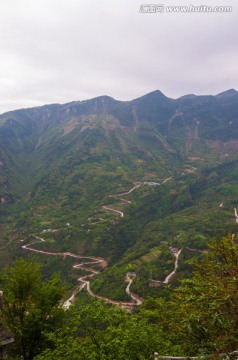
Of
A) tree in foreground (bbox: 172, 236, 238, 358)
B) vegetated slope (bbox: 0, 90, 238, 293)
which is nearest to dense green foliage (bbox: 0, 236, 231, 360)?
tree in foreground (bbox: 172, 236, 238, 358)

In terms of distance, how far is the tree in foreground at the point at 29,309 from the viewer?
1820 cm

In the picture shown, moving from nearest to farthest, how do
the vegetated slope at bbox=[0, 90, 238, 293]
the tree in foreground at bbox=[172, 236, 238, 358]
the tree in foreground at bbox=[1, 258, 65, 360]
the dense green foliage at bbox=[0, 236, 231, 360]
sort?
1. the tree in foreground at bbox=[172, 236, 238, 358]
2. the dense green foliage at bbox=[0, 236, 231, 360]
3. the tree in foreground at bbox=[1, 258, 65, 360]
4. the vegetated slope at bbox=[0, 90, 238, 293]

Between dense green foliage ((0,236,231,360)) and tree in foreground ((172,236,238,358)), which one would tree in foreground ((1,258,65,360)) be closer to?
dense green foliage ((0,236,231,360))

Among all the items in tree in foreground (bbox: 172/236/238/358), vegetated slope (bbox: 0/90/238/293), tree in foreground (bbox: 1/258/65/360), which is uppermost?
tree in foreground (bbox: 172/236/238/358)

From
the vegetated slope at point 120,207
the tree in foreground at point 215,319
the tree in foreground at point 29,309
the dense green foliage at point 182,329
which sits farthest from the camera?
the vegetated slope at point 120,207

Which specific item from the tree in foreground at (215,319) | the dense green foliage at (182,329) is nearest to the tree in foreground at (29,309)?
the dense green foliage at (182,329)

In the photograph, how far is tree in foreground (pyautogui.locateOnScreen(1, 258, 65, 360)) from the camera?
18203 millimetres

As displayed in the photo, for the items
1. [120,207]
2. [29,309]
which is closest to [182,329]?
[29,309]

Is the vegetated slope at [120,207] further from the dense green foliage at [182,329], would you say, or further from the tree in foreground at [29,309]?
Result: the dense green foliage at [182,329]

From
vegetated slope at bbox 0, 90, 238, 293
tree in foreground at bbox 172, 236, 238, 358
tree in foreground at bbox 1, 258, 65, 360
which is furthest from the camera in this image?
vegetated slope at bbox 0, 90, 238, 293

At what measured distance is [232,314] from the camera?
11.5 m

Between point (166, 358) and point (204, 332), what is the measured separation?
6.79ft

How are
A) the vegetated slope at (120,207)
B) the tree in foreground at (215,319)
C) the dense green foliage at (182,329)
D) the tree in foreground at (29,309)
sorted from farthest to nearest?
the vegetated slope at (120,207) → the tree in foreground at (29,309) → the dense green foliage at (182,329) → the tree in foreground at (215,319)

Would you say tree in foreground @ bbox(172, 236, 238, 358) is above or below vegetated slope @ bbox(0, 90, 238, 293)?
above
